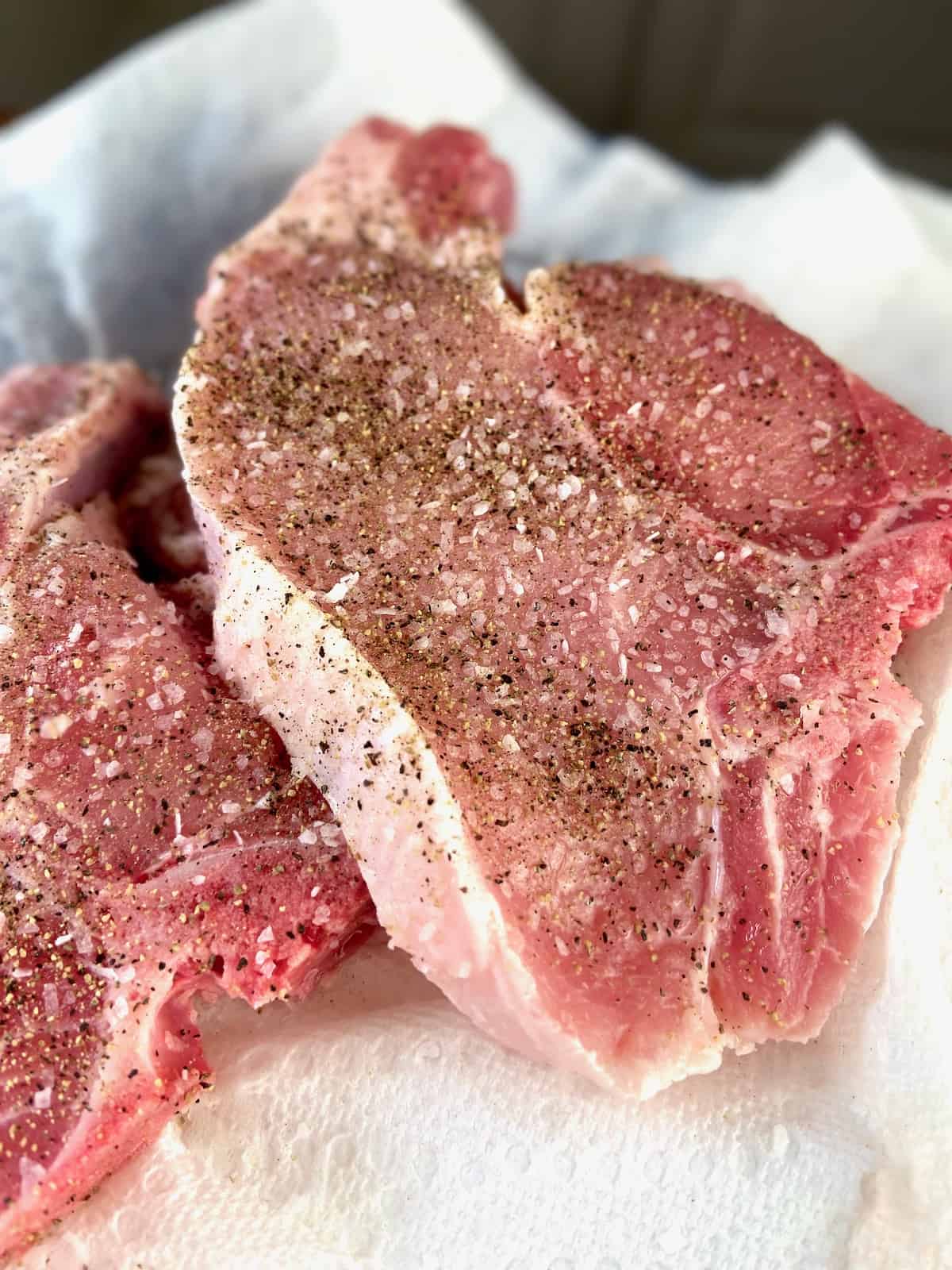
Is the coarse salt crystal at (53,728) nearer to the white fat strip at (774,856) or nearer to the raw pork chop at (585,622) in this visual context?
the raw pork chop at (585,622)

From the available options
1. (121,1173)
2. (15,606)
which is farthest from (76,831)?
(121,1173)

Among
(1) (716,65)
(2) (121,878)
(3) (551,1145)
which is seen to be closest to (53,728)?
(2) (121,878)

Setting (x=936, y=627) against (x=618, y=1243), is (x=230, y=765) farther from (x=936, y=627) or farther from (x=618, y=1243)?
(x=936, y=627)

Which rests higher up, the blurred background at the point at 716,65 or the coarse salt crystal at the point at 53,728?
the blurred background at the point at 716,65

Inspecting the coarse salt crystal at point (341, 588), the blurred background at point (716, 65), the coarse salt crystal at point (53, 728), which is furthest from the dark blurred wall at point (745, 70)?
the coarse salt crystal at point (53, 728)

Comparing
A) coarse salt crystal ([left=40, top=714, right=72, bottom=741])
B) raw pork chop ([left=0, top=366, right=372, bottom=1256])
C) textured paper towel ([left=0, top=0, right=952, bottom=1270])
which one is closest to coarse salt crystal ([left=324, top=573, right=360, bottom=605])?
raw pork chop ([left=0, top=366, right=372, bottom=1256])

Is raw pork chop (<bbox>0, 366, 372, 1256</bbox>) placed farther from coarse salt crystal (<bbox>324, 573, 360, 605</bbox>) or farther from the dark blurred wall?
the dark blurred wall
